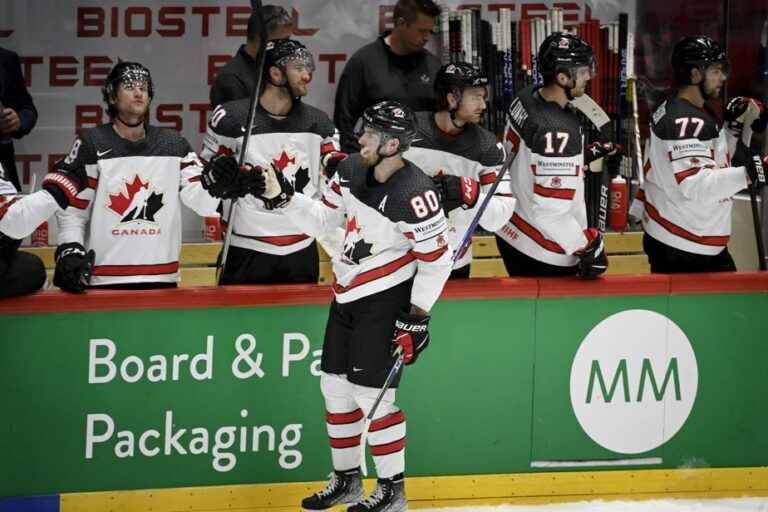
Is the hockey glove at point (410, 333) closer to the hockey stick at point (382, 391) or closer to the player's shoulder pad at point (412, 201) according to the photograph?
the hockey stick at point (382, 391)

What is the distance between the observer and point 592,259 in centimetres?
560

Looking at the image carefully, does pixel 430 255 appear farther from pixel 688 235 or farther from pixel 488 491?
pixel 688 235

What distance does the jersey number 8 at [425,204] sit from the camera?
485cm

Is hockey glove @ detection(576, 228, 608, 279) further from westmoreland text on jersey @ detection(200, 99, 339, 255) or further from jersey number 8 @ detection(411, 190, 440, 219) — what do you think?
westmoreland text on jersey @ detection(200, 99, 339, 255)

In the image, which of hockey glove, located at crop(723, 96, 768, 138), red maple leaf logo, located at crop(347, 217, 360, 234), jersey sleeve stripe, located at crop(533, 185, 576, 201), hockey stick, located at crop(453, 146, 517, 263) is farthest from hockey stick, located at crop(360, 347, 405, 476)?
hockey glove, located at crop(723, 96, 768, 138)

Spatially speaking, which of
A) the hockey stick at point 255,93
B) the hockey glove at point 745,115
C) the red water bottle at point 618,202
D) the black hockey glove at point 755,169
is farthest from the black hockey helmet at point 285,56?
the red water bottle at point 618,202

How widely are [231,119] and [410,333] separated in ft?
3.95

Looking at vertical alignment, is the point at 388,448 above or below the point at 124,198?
below

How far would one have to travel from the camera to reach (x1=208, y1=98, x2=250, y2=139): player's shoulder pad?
549cm

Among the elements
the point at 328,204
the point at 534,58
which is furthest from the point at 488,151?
the point at 534,58

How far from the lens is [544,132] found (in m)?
5.52

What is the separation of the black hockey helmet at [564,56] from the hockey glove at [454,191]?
65 cm

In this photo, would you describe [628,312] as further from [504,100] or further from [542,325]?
[504,100]

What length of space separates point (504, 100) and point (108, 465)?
10.4ft
